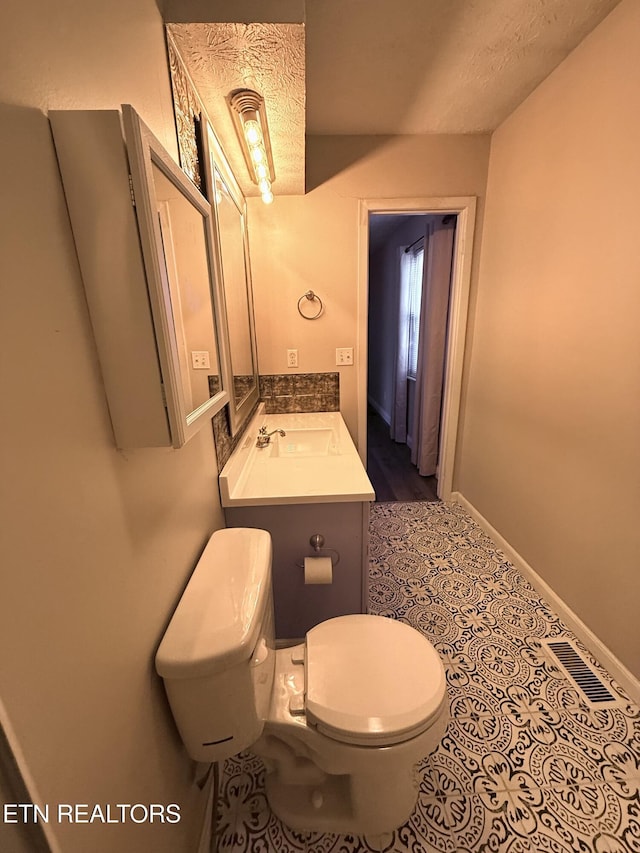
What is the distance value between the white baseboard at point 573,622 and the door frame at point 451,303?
0.61m

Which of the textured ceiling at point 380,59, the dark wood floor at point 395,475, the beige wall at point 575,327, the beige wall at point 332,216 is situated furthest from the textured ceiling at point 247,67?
the dark wood floor at point 395,475

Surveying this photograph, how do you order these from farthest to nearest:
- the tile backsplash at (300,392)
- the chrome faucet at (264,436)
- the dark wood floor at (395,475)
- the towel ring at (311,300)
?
the dark wood floor at (395,475) < the tile backsplash at (300,392) < the towel ring at (311,300) < the chrome faucet at (264,436)

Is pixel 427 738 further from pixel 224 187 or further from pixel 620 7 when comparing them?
pixel 620 7

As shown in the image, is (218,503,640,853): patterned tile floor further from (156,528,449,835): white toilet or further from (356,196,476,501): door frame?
(356,196,476,501): door frame

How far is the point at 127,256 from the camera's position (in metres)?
0.52

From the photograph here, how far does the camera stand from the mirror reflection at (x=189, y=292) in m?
0.68

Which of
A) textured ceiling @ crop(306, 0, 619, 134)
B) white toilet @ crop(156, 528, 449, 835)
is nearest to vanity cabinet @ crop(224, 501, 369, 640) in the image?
white toilet @ crop(156, 528, 449, 835)

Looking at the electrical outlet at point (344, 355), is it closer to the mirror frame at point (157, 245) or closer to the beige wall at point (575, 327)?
the beige wall at point (575, 327)

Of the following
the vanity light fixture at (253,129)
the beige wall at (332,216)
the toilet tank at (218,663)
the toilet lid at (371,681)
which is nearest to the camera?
the toilet tank at (218,663)

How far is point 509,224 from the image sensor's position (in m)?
1.83

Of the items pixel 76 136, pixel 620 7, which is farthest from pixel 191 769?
pixel 620 7

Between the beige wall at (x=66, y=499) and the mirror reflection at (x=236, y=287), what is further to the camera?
the mirror reflection at (x=236, y=287)

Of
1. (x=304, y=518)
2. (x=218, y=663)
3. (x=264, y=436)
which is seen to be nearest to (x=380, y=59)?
(x=264, y=436)

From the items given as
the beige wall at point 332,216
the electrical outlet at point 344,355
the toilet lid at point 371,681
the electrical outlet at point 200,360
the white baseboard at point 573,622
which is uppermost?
the beige wall at point 332,216
